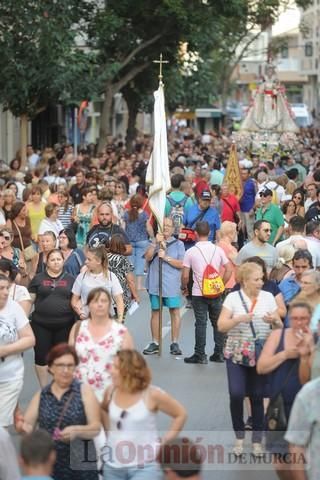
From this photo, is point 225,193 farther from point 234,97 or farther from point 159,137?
point 234,97

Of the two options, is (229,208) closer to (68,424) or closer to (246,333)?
(246,333)

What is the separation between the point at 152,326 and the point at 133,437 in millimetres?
7292

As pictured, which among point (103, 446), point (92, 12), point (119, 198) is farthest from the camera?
point (92, 12)

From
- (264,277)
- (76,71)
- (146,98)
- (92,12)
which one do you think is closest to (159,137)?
(264,277)

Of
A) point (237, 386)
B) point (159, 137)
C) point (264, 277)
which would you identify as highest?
point (159, 137)

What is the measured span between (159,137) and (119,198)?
6.16 meters

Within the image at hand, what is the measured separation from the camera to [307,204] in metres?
20.3

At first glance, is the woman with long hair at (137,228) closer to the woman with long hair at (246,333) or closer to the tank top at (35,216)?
the tank top at (35,216)

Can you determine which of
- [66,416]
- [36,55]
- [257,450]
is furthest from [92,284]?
[36,55]

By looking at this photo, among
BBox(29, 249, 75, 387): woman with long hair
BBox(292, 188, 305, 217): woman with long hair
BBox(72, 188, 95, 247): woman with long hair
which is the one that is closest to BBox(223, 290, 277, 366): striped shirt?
BBox(29, 249, 75, 387): woman with long hair

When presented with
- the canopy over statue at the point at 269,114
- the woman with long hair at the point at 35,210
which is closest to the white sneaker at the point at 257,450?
the woman with long hair at the point at 35,210

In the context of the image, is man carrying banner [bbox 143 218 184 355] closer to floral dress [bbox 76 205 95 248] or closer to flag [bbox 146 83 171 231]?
flag [bbox 146 83 171 231]

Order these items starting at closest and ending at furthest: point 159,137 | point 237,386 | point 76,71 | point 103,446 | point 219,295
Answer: point 103,446
point 237,386
point 219,295
point 159,137
point 76,71

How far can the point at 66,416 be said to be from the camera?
26.9 feet
